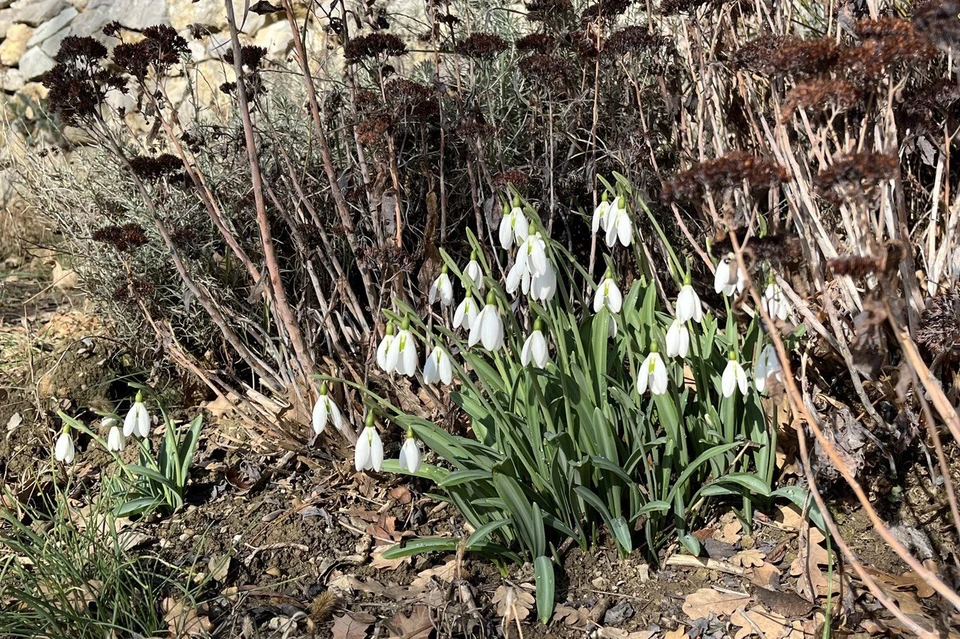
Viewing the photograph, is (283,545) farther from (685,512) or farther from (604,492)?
(685,512)

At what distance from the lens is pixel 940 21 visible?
5.54 ft

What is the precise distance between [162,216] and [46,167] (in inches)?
59.8

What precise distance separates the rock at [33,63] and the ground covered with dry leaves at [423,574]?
522cm

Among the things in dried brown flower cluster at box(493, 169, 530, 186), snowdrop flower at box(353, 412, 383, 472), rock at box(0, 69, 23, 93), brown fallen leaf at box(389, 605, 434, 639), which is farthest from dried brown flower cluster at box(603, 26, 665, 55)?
rock at box(0, 69, 23, 93)

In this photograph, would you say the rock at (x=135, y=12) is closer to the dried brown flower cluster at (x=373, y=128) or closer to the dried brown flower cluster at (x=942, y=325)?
the dried brown flower cluster at (x=373, y=128)

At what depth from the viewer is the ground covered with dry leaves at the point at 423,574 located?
7.25 feet

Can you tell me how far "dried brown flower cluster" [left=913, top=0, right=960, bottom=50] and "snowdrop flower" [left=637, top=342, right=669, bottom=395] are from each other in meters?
0.89

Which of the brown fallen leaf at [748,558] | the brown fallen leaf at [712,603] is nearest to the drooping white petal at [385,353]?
the brown fallen leaf at [712,603]

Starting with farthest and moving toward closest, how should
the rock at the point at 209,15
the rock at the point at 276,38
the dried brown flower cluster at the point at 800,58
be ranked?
1. the rock at the point at 209,15
2. the rock at the point at 276,38
3. the dried brown flower cluster at the point at 800,58

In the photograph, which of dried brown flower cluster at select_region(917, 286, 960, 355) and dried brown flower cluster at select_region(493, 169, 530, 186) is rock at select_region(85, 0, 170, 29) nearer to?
dried brown flower cluster at select_region(493, 169, 530, 186)

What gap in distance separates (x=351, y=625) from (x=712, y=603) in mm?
977

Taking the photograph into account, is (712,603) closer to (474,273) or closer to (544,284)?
(544,284)

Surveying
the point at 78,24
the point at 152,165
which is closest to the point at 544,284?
the point at 152,165

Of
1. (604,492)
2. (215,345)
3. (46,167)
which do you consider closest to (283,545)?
(604,492)
